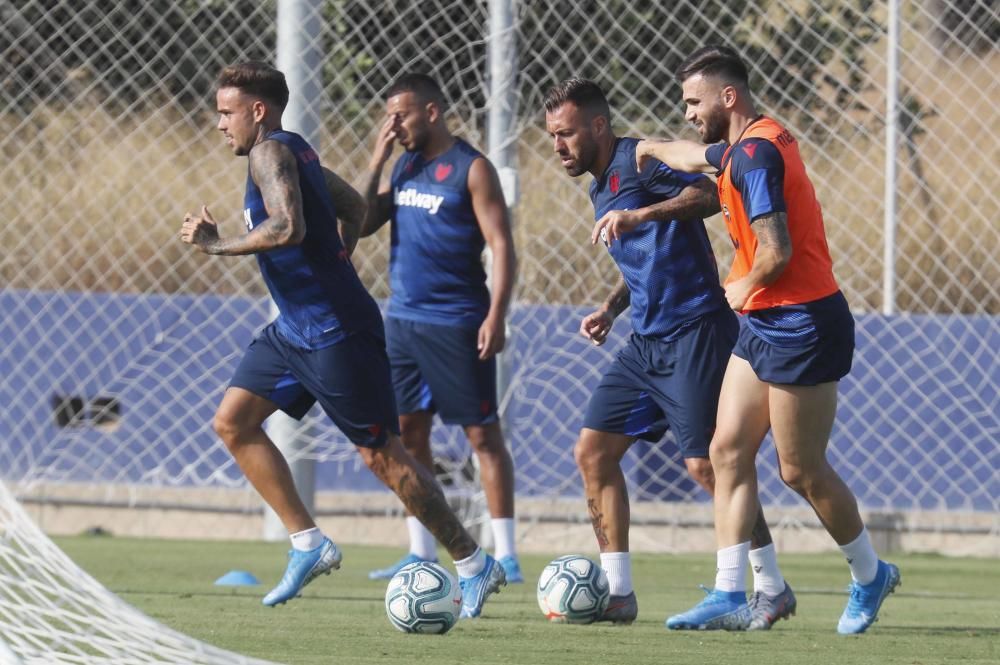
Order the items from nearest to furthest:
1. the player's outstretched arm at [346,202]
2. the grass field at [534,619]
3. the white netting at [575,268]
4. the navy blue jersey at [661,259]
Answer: the grass field at [534,619], the navy blue jersey at [661,259], the player's outstretched arm at [346,202], the white netting at [575,268]

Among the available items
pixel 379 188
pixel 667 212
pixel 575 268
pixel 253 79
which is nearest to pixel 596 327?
pixel 667 212

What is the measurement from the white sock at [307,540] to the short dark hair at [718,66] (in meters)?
2.15

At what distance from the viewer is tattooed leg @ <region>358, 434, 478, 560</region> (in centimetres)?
626

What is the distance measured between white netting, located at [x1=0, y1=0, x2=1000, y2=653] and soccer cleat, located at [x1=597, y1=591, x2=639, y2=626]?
3.75 metres

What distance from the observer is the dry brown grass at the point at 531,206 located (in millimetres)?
10703

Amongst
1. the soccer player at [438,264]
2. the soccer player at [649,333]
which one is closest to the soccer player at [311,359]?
the soccer player at [649,333]

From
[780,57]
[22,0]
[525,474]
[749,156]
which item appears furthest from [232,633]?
[22,0]

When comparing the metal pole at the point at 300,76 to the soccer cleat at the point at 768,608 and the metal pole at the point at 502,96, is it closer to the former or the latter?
the metal pole at the point at 502,96

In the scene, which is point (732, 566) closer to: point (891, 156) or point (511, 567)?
point (511, 567)

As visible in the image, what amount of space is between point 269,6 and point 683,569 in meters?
5.02

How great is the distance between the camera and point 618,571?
640 cm

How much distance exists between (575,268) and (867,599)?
653 centimetres

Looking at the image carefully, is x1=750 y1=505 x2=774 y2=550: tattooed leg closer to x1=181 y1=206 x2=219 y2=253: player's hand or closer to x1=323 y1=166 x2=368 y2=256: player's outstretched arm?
x1=323 y1=166 x2=368 y2=256: player's outstretched arm

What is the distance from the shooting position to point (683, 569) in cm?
938
